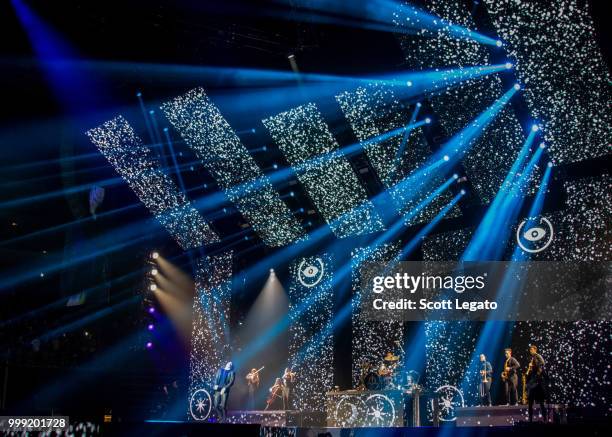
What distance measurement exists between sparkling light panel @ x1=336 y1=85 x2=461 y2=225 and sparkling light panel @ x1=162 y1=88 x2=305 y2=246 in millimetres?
2084

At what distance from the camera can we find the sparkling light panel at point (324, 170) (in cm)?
977

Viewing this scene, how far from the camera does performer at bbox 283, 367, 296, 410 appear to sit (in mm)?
10453

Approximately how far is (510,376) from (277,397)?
437 cm

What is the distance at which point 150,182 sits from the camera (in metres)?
11.2

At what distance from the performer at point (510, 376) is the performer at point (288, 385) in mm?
3778

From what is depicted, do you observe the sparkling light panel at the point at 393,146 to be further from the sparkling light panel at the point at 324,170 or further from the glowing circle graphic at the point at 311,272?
the glowing circle graphic at the point at 311,272

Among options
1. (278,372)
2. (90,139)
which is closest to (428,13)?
(90,139)

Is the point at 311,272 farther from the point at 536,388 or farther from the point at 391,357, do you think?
the point at 536,388

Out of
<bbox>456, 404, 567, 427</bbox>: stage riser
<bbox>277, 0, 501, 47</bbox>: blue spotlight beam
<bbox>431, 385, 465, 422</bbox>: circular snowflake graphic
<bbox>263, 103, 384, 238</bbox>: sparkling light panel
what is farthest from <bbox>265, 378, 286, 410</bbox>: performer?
<bbox>277, 0, 501, 47</bbox>: blue spotlight beam

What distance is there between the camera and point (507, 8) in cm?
762

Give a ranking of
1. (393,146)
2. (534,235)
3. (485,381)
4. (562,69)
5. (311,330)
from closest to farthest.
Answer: (562,69)
(485,381)
(534,235)
(393,146)
(311,330)

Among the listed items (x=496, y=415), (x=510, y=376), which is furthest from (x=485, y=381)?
(x=496, y=415)

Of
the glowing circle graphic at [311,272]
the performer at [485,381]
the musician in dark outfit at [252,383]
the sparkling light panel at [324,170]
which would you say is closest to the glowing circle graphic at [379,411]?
the performer at [485,381]

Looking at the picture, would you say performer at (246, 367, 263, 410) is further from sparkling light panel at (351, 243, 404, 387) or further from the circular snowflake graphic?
the circular snowflake graphic
